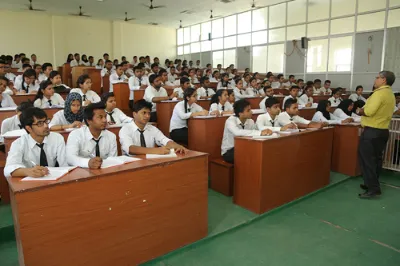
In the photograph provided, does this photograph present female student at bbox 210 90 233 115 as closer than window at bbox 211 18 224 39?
Yes

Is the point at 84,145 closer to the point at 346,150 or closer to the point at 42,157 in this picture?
the point at 42,157

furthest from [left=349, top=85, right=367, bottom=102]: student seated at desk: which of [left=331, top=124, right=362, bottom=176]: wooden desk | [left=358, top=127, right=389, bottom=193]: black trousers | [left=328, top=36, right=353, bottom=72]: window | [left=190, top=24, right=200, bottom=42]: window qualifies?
[left=190, top=24, right=200, bottom=42]: window

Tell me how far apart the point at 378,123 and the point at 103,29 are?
43.4 ft

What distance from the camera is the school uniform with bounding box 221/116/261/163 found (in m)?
3.53

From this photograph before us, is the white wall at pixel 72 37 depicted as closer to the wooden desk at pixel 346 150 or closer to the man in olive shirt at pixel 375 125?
the wooden desk at pixel 346 150

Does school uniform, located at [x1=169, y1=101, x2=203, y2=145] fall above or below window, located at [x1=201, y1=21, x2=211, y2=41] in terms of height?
below

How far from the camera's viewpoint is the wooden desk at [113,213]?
1.73 m

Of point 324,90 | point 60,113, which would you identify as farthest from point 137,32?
point 60,113

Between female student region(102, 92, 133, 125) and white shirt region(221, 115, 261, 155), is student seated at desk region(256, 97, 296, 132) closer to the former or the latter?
white shirt region(221, 115, 261, 155)

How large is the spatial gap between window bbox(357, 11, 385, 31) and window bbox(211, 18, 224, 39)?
6272 millimetres

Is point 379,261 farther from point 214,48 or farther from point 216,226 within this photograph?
point 214,48

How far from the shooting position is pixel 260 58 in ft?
40.1

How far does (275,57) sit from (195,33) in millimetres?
5407

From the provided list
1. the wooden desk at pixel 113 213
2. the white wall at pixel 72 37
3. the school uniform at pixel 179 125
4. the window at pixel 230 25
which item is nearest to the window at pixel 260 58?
the window at pixel 230 25
